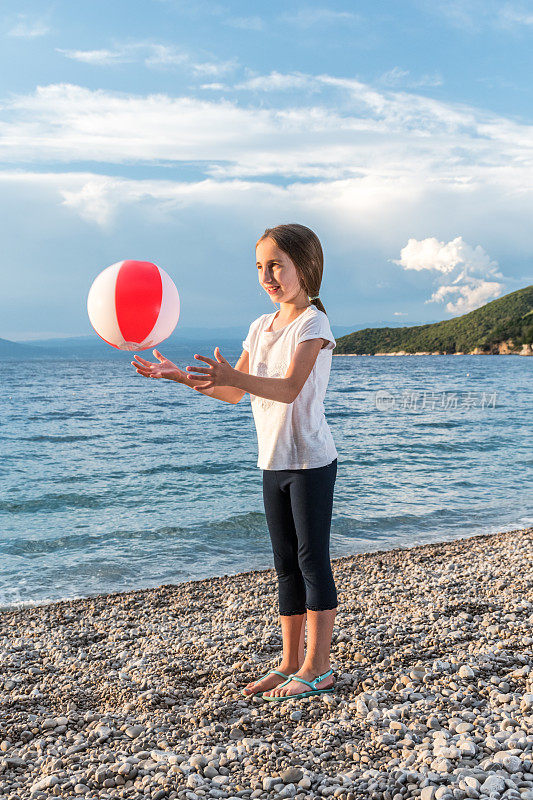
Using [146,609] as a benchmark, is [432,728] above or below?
above

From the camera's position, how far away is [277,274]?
11.1 ft

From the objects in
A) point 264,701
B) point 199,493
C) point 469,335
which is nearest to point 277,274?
point 264,701

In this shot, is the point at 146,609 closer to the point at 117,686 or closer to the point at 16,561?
the point at 117,686

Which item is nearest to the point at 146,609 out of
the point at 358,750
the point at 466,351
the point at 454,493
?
the point at 358,750

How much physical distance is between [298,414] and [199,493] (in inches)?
392

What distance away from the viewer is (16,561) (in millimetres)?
8625

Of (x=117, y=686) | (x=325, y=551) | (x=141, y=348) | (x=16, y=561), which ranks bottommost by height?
(x=16, y=561)

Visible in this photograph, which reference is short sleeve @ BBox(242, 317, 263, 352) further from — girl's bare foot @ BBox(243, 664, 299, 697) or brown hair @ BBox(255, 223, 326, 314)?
girl's bare foot @ BBox(243, 664, 299, 697)

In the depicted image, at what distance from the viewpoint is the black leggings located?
133 inches

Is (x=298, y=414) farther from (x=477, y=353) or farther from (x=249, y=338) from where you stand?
(x=477, y=353)

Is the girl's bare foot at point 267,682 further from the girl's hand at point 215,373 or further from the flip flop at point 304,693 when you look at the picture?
the girl's hand at point 215,373

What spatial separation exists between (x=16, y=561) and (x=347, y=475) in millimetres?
8140

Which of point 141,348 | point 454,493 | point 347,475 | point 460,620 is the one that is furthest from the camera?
point 347,475

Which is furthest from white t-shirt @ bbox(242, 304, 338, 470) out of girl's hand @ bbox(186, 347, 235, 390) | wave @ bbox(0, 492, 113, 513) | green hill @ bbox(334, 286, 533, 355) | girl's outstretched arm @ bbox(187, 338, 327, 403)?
green hill @ bbox(334, 286, 533, 355)
